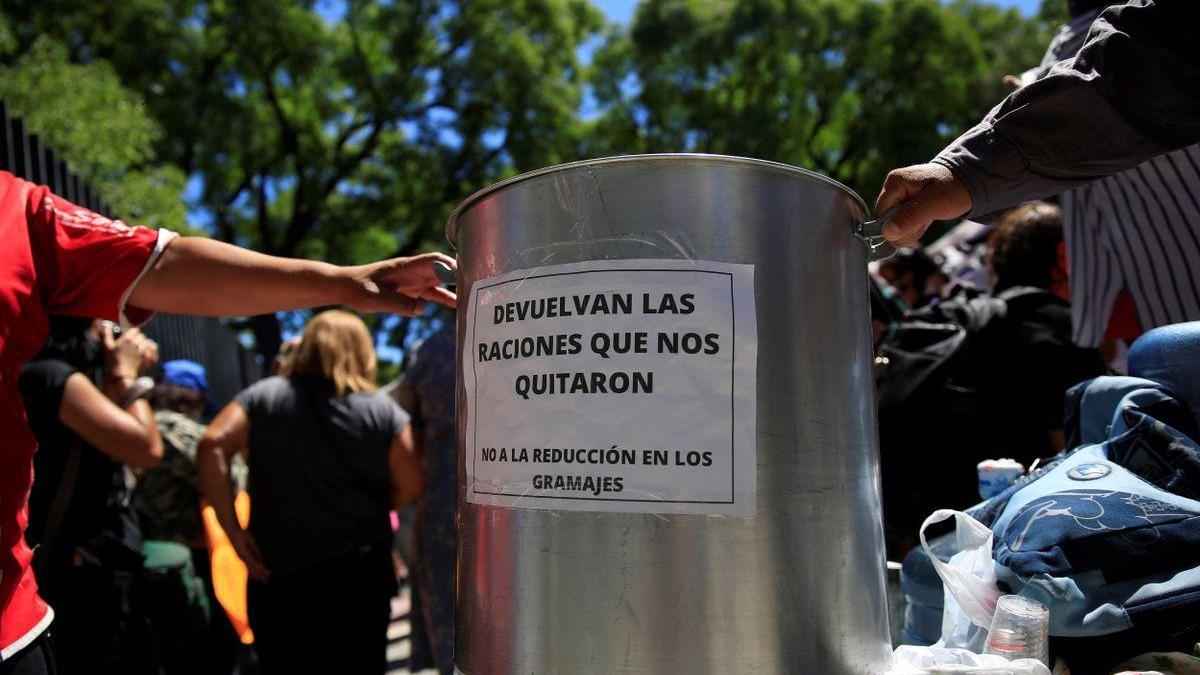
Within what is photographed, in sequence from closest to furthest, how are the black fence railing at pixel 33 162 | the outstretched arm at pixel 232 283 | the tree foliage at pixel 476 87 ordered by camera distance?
the outstretched arm at pixel 232 283 → the black fence railing at pixel 33 162 → the tree foliage at pixel 476 87

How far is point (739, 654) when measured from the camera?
97 cm

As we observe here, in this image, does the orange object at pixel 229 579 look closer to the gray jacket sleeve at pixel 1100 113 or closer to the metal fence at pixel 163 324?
the metal fence at pixel 163 324

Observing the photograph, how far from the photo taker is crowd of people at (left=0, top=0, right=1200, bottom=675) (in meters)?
1.26

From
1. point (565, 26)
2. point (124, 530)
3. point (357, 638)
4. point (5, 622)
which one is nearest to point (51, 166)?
point (124, 530)

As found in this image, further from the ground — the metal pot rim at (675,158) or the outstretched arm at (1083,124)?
the outstretched arm at (1083,124)

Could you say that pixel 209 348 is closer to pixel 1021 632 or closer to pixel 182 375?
pixel 182 375

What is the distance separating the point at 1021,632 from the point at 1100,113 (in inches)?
30.8

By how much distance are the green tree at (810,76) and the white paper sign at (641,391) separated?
1707 cm

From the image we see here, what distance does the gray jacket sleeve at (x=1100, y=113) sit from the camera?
1206 millimetres

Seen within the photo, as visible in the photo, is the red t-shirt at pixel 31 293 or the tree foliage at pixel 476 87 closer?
the red t-shirt at pixel 31 293

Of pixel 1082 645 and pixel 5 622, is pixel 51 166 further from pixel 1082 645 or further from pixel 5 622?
pixel 1082 645

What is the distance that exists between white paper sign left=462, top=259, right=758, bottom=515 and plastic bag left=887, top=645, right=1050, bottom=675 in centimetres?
36

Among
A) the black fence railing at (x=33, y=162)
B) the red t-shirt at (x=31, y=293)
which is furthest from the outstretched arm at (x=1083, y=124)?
the black fence railing at (x=33, y=162)

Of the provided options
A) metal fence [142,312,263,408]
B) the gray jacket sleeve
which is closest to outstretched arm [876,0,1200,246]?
the gray jacket sleeve
